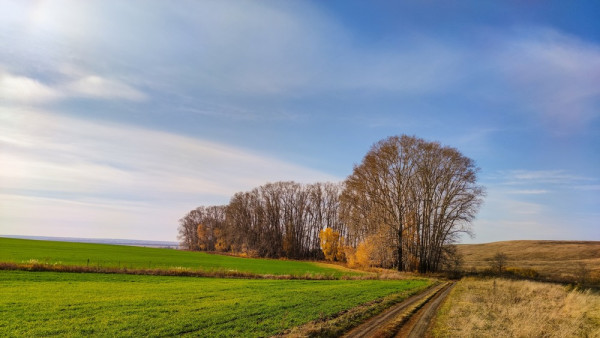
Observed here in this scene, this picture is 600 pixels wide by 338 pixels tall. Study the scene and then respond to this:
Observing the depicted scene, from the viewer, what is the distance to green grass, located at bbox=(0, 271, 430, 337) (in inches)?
529

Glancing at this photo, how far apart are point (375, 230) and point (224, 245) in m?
81.5

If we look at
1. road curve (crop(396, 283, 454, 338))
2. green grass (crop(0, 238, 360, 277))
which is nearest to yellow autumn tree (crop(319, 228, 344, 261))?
green grass (crop(0, 238, 360, 277))

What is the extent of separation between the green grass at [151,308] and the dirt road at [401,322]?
241 centimetres

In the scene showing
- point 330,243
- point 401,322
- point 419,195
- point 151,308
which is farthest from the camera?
point 330,243

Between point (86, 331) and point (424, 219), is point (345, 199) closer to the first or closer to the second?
point (424, 219)

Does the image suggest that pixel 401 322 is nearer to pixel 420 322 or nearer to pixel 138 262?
pixel 420 322

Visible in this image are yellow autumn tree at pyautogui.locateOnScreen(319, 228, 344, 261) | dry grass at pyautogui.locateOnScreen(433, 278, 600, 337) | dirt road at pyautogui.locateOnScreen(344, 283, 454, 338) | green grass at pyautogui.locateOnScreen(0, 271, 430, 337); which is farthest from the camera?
yellow autumn tree at pyautogui.locateOnScreen(319, 228, 344, 261)

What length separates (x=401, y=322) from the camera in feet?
52.5

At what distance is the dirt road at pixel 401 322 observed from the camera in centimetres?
1389

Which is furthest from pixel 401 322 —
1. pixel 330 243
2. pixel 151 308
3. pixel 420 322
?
pixel 330 243

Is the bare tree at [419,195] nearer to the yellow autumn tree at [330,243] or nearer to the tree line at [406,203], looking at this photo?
the tree line at [406,203]

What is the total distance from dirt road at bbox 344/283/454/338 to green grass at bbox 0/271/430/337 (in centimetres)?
241

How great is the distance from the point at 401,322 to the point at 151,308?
40.0 ft

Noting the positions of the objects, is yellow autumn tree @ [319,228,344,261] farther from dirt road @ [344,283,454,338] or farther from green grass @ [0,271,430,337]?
dirt road @ [344,283,454,338]
